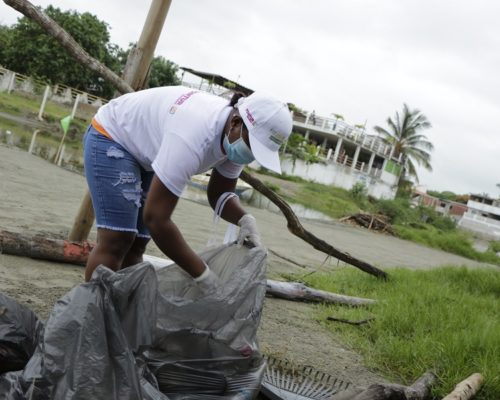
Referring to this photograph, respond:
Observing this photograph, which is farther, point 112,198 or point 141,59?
point 141,59

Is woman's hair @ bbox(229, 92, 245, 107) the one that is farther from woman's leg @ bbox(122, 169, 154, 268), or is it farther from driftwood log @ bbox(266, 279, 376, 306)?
driftwood log @ bbox(266, 279, 376, 306)

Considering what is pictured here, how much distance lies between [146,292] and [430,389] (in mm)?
1848

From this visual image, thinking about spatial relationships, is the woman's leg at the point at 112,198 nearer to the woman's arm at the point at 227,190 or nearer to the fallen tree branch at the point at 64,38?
the woman's arm at the point at 227,190

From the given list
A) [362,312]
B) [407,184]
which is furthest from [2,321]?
[407,184]

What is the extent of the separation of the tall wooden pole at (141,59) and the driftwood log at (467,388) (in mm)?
2692

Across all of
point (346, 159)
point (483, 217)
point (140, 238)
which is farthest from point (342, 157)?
point (140, 238)

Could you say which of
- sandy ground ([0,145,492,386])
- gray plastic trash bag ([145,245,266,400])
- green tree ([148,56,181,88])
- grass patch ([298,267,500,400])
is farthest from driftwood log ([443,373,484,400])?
green tree ([148,56,181,88])

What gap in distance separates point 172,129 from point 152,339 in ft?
2.57

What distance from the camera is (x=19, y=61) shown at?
30.7 metres

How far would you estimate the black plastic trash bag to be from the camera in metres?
1.78

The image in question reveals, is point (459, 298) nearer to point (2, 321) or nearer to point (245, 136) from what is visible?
point (245, 136)

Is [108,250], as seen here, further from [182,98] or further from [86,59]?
[86,59]

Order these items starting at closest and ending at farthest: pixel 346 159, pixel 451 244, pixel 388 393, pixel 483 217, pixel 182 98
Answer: pixel 182 98 → pixel 388 393 → pixel 451 244 → pixel 346 159 → pixel 483 217

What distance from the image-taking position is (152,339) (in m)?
1.80
